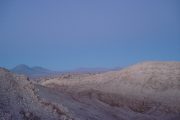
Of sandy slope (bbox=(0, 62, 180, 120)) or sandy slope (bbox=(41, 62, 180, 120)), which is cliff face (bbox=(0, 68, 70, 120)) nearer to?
sandy slope (bbox=(0, 62, 180, 120))

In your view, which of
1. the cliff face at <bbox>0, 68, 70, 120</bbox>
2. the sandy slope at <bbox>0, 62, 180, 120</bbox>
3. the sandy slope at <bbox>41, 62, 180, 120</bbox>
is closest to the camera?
the cliff face at <bbox>0, 68, 70, 120</bbox>

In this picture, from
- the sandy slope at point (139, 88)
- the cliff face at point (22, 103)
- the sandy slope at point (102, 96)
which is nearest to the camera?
the cliff face at point (22, 103)

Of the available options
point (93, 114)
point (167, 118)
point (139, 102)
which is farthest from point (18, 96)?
point (139, 102)

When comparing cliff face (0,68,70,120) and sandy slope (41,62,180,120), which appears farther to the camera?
sandy slope (41,62,180,120)

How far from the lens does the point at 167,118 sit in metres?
20.1

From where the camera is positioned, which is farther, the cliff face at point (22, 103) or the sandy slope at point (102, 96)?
the sandy slope at point (102, 96)

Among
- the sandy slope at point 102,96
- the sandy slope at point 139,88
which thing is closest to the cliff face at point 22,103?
the sandy slope at point 102,96

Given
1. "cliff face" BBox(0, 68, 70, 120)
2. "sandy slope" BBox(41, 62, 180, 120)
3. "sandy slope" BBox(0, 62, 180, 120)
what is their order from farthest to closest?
1. "sandy slope" BBox(41, 62, 180, 120)
2. "sandy slope" BBox(0, 62, 180, 120)
3. "cliff face" BBox(0, 68, 70, 120)

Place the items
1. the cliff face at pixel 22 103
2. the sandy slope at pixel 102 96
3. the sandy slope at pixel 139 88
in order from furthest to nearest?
1. the sandy slope at pixel 139 88
2. the sandy slope at pixel 102 96
3. the cliff face at pixel 22 103

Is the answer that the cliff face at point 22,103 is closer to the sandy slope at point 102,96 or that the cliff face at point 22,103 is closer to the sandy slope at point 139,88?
the sandy slope at point 102,96

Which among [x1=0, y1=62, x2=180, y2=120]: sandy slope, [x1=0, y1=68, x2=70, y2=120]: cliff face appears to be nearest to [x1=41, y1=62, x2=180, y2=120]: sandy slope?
[x1=0, y1=62, x2=180, y2=120]: sandy slope

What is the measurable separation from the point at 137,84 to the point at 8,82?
13849 millimetres

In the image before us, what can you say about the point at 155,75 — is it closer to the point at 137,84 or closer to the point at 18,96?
the point at 137,84

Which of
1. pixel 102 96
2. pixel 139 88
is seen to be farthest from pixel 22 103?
pixel 139 88
